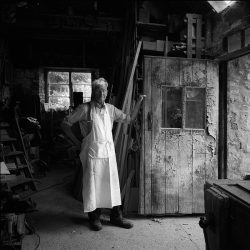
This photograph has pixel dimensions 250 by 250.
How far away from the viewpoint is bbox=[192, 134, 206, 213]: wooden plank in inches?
152

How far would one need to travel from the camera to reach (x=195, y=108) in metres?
3.87

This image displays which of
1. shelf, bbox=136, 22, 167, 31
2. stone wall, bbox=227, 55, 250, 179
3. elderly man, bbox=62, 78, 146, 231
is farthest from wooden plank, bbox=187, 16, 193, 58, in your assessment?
elderly man, bbox=62, 78, 146, 231

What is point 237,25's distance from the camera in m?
3.13

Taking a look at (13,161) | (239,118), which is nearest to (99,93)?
(13,161)

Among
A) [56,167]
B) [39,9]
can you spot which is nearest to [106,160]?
[39,9]

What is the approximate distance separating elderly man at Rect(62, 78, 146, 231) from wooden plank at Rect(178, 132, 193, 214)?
853mm

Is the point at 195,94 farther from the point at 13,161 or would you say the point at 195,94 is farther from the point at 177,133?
the point at 13,161

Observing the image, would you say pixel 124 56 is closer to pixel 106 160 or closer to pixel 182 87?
pixel 182 87

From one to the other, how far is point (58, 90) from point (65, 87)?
254 mm

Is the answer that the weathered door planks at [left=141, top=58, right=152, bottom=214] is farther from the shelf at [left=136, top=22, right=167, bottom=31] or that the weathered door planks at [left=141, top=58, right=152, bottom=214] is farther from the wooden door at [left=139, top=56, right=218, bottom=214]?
the shelf at [left=136, top=22, right=167, bottom=31]

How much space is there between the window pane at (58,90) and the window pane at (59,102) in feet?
0.44

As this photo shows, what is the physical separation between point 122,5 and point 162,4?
0.75m

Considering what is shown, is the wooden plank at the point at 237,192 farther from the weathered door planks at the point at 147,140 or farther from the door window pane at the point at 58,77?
the door window pane at the point at 58,77

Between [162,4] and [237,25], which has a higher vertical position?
[162,4]
